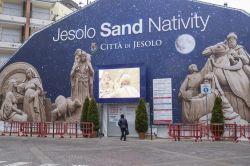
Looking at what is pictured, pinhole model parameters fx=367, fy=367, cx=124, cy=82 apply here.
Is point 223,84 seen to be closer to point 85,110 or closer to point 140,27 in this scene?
point 140,27

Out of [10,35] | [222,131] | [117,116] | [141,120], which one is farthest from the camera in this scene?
[10,35]

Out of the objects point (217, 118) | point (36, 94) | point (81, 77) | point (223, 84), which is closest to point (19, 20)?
point (36, 94)

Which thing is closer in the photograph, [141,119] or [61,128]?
[141,119]

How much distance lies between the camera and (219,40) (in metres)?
23.8

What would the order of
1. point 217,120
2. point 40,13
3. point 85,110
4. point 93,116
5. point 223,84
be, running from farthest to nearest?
point 40,13 → point 85,110 → point 93,116 → point 223,84 → point 217,120

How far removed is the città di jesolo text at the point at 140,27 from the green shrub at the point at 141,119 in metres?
5.46

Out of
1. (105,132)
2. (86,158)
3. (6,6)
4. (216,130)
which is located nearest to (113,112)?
(105,132)

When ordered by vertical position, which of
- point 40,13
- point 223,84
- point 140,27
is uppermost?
point 40,13

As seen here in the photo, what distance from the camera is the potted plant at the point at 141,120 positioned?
2386 cm

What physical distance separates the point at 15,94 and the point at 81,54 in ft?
20.8

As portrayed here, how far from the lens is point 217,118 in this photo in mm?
22328

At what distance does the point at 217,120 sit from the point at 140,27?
8621 millimetres

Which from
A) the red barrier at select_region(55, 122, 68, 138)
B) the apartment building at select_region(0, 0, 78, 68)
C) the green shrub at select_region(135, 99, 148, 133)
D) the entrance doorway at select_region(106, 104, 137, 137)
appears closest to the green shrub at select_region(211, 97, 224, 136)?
the green shrub at select_region(135, 99, 148, 133)

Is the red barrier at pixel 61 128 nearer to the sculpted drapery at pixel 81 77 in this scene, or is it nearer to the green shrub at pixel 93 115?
the green shrub at pixel 93 115
